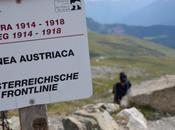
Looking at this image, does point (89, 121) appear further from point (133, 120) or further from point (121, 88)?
point (121, 88)

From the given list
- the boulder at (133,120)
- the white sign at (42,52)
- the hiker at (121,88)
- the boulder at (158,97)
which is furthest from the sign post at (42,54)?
the hiker at (121,88)

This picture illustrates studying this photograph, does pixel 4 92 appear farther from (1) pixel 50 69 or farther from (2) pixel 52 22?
(2) pixel 52 22

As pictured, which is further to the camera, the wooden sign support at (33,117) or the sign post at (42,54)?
the wooden sign support at (33,117)

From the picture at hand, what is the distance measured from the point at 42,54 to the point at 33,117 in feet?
2.73

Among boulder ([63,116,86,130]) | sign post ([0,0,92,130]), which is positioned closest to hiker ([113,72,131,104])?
boulder ([63,116,86,130])

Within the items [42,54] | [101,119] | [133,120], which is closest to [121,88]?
[133,120]

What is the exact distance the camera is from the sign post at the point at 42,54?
615 cm

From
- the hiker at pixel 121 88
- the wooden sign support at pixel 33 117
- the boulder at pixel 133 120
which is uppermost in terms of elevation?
the wooden sign support at pixel 33 117

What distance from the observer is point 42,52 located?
6219 mm

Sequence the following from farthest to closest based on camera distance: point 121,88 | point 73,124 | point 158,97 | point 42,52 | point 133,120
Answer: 1. point 121,88
2. point 158,97
3. point 133,120
4. point 73,124
5. point 42,52

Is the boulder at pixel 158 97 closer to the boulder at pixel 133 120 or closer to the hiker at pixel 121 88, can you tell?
the boulder at pixel 133 120

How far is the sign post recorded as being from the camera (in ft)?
20.2

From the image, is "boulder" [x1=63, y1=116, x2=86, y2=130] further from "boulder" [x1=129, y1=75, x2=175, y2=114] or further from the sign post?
the sign post

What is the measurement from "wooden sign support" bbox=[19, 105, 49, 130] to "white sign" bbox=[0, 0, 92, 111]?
151 millimetres
